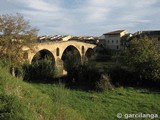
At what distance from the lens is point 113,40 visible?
6712cm

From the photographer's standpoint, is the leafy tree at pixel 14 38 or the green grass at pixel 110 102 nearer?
the green grass at pixel 110 102

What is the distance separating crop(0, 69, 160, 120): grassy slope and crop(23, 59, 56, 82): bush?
7.26 meters

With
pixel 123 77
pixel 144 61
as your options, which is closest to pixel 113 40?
pixel 144 61

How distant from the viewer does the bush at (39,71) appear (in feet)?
94.4

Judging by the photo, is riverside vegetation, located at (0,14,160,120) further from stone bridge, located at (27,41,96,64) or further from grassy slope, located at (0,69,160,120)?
stone bridge, located at (27,41,96,64)

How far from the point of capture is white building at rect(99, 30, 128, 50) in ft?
215

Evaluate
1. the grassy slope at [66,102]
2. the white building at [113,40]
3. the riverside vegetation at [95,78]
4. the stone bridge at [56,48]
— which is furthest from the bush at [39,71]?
the white building at [113,40]

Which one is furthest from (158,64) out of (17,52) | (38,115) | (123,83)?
(38,115)

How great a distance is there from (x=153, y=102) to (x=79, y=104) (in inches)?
197

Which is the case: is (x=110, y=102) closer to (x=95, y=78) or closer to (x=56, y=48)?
(x=95, y=78)

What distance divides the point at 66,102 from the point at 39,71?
40.2 ft

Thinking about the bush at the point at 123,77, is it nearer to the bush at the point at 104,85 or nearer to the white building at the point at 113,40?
the bush at the point at 104,85

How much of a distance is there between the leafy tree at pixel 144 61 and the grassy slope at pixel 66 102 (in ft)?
8.23

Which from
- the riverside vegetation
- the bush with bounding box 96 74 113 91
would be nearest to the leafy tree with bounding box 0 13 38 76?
the riverside vegetation
